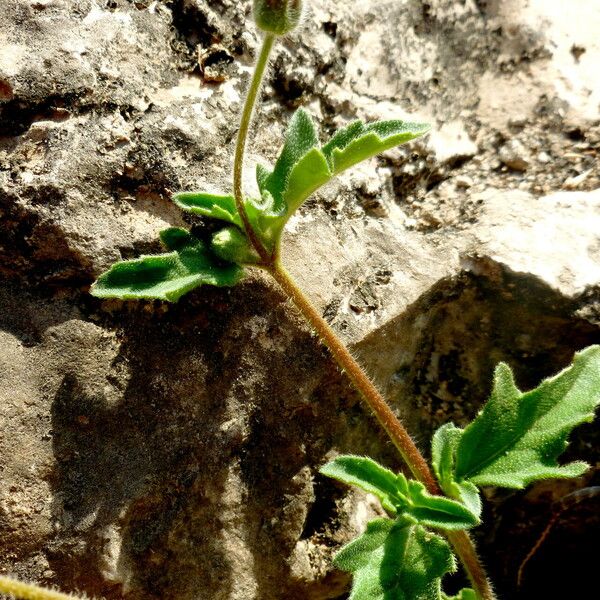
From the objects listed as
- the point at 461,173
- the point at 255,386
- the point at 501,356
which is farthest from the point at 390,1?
the point at 255,386

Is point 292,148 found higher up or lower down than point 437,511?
higher up

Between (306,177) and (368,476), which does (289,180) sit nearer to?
(306,177)

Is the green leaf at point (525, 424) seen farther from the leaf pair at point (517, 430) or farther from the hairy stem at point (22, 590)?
the hairy stem at point (22, 590)

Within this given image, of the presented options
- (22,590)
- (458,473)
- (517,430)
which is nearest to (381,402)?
(458,473)

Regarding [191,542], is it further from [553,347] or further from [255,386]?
[553,347]

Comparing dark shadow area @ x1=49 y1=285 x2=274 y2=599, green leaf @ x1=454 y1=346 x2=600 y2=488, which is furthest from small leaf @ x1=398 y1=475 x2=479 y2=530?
dark shadow area @ x1=49 y1=285 x2=274 y2=599

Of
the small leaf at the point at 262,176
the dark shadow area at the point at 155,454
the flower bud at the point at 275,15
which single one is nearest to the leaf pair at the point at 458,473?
the dark shadow area at the point at 155,454

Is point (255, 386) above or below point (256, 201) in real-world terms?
below
